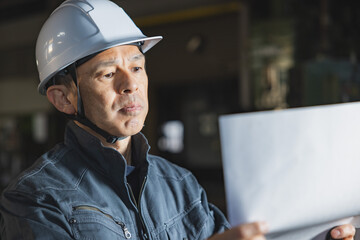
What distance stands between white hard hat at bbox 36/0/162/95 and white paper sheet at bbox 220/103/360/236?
1.78ft

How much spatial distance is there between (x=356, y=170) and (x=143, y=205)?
0.57 metres

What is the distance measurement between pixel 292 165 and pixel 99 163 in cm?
55

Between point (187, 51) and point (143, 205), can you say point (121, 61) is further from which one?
point (187, 51)

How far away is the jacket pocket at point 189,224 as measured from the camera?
1291 mm

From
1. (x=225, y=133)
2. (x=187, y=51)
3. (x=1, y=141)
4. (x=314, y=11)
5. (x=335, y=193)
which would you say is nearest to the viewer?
(x=225, y=133)

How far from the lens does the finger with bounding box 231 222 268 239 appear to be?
0.90m

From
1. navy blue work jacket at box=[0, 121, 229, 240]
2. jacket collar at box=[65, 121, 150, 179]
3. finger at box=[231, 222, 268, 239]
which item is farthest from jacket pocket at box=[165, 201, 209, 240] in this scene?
finger at box=[231, 222, 268, 239]

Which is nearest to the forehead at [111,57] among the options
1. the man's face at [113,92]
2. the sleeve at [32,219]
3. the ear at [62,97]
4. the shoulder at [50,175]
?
the man's face at [113,92]

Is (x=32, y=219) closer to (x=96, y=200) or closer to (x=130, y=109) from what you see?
(x=96, y=200)

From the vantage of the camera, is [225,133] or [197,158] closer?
[225,133]

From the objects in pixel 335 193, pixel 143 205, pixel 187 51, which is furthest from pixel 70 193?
pixel 187 51

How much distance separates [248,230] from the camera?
0.91 meters

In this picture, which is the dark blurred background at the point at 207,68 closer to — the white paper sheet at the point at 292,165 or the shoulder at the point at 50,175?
the white paper sheet at the point at 292,165

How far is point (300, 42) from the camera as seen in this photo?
4.71 meters
